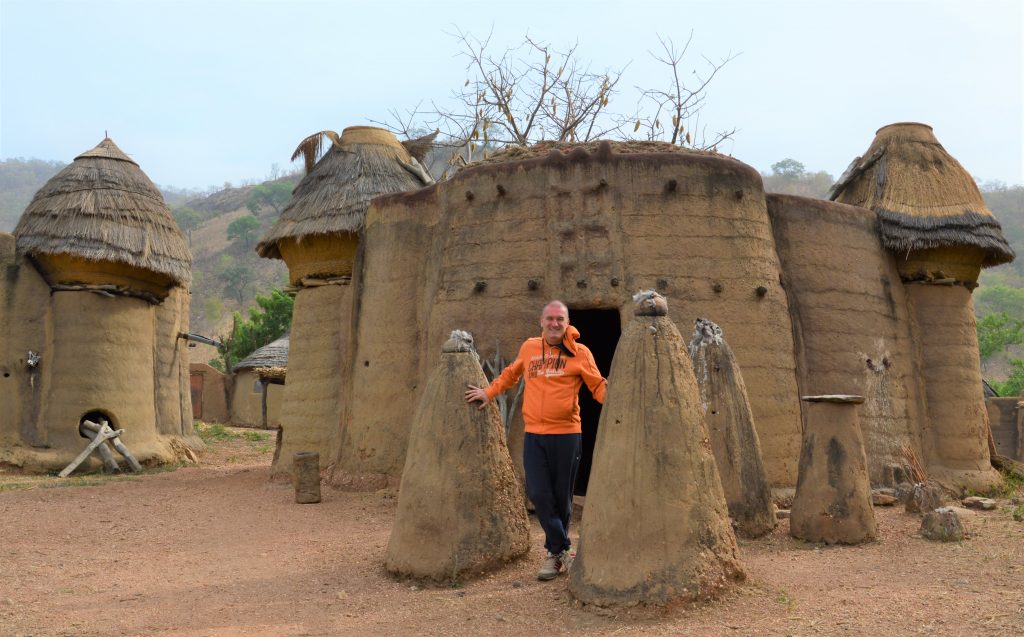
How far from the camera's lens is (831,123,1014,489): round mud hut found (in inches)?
362

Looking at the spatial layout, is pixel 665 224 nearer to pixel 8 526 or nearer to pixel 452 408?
pixel 452 408

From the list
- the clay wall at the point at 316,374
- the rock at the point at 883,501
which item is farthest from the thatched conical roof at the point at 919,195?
the clay wall at the point at 316,374

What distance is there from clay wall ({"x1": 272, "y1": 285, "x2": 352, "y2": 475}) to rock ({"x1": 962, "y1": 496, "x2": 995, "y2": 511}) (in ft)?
22.5

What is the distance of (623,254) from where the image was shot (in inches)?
303

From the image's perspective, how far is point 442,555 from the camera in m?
5.06

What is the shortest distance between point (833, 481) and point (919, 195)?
478 cm

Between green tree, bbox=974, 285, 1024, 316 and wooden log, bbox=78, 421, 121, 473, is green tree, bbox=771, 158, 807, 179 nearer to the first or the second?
green tree, bbox=974, 285, 1024, 316

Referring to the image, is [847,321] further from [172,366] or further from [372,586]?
[172,366]

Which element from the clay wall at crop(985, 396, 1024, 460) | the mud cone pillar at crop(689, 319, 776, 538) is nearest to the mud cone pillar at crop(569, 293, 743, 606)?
the mud cone pillar at crop(689, 319, 776, 538)

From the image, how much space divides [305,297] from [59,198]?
15.9 ft

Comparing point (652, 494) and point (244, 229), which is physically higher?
point (244, 229)

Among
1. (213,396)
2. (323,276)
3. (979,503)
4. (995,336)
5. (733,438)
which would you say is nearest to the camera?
(733,438)

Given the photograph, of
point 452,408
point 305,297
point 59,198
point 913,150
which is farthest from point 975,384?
point 59,198

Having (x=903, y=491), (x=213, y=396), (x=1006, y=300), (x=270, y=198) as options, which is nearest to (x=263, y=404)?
(x=213, y=396)
